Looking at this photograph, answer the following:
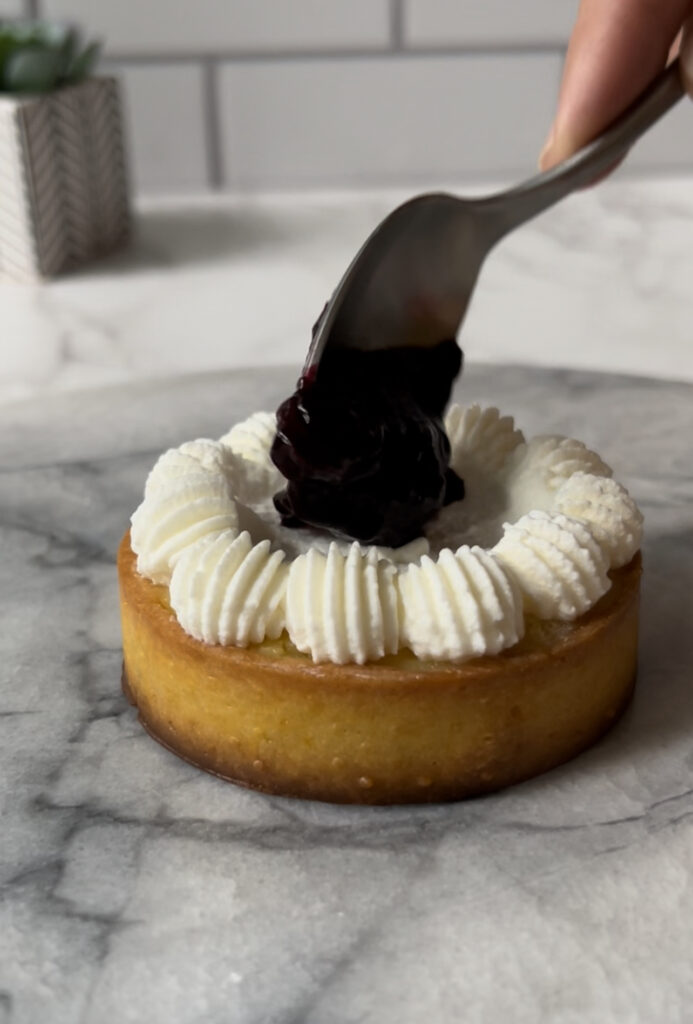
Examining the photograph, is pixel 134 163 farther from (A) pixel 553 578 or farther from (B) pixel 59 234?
(A) pixel 553 578

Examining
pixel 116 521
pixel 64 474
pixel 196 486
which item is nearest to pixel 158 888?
pixel 196 486

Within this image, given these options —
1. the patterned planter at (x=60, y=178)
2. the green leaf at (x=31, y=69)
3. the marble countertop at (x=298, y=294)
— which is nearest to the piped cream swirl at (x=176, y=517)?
the marble countertop at (x=298, y=294)

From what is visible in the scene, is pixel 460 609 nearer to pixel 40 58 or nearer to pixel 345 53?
pixel 40 58

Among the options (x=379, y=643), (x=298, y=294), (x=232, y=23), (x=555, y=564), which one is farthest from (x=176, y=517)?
(x=232, y=23)

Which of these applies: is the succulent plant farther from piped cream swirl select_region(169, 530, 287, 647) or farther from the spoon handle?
piped cream swirl select_region(169, 530, 287, 647)

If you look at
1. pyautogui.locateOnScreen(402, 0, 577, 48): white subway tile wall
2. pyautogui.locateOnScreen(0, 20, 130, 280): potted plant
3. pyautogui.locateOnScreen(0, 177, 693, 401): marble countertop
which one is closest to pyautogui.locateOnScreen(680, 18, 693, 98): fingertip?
pyautogui.locateOnScreen(0, 177, 693, 401): marble countertop

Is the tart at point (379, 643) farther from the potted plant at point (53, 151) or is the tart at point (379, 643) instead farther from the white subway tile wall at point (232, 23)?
the white subway tile wall at point (232, 23)
